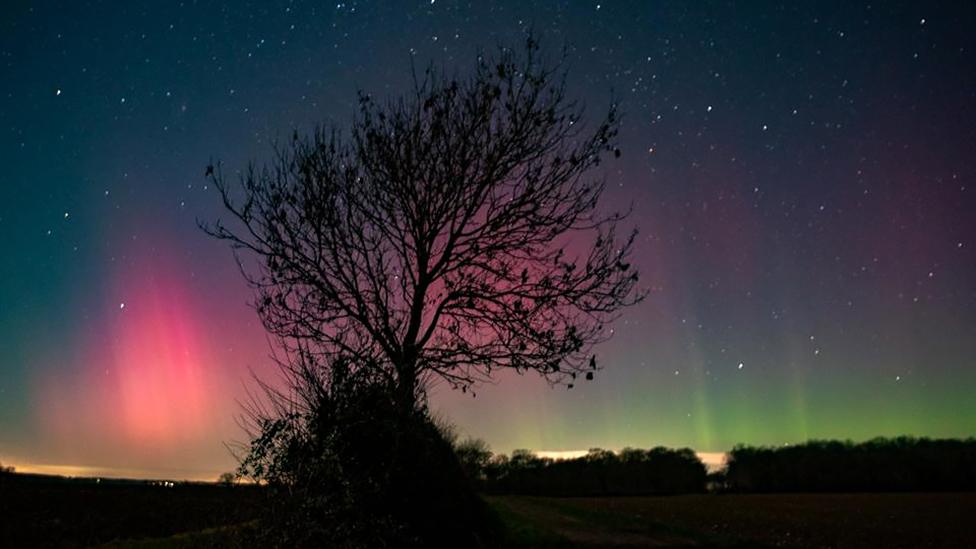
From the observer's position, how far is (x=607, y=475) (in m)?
75.6

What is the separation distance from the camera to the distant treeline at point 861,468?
6094 cm

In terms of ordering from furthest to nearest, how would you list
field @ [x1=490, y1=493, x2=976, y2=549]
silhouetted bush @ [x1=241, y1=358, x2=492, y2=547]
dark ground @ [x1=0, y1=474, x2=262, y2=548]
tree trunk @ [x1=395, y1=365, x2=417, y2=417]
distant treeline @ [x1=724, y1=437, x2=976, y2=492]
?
distant treeline @ [x1=724, y1=437, x2=976, y2=492], dark ground @ [x1=0, y1=474, x2=262, y2=548], field @ [x1=490, y1=493, x2=976, y2=549], tree trunk @ [x1=395, y1=365, x2=417, y2=417], silhouetted bush @ [x1=241, y1=358, x2=492, y2=547]

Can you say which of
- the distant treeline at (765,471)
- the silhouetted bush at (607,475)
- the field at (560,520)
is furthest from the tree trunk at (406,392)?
the silhouetted bush at (607,475)

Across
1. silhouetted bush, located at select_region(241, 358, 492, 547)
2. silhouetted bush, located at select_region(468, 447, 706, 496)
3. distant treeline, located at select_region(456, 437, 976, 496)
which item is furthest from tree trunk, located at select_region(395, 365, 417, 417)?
silhouetted bush, located at select_region(468, 447, 706, 496)

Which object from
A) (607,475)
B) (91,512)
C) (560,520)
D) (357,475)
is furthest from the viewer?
(607,475)

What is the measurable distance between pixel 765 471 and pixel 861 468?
28.6 ft

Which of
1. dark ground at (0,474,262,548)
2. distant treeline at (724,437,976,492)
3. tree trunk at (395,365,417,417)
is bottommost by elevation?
distant treeline at (724,437,976,492)

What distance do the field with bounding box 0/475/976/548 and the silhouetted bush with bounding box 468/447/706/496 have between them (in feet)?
70.7

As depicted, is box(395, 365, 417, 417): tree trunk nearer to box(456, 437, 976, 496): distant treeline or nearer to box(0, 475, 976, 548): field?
box(0, 475, 976, 548): field

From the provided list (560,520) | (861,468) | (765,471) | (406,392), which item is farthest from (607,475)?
(406,392)

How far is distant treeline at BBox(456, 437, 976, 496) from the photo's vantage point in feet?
203

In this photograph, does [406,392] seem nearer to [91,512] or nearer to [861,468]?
[91,512]

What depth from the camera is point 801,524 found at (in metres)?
34.6

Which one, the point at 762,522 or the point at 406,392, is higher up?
the point at 406,392
